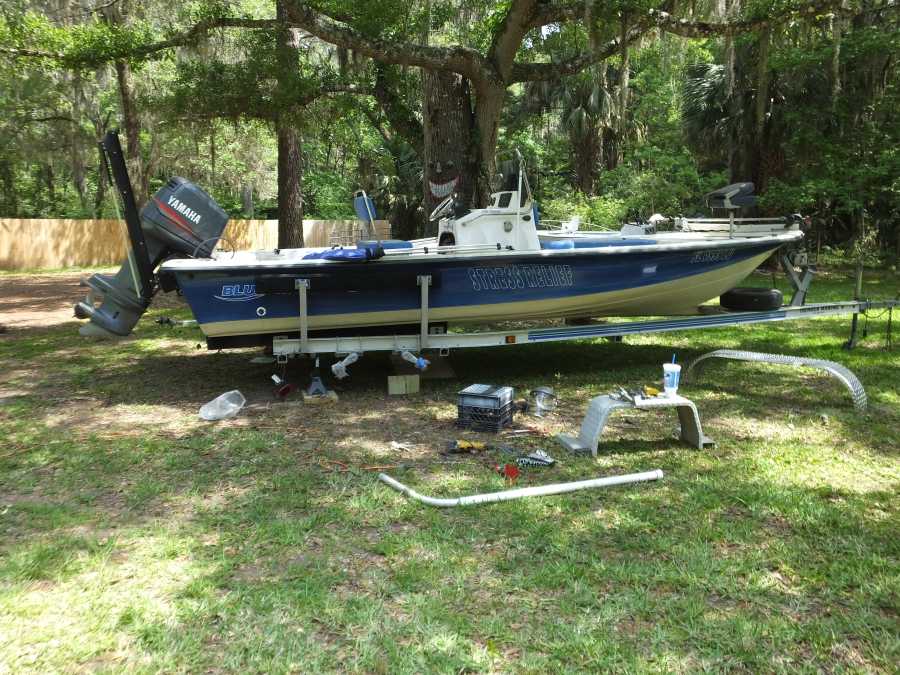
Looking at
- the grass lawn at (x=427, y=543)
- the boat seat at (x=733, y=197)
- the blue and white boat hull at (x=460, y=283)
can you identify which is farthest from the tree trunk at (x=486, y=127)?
the grass lawn at (x=427, y=543)

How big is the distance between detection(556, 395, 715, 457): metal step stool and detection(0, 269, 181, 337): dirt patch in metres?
8.49

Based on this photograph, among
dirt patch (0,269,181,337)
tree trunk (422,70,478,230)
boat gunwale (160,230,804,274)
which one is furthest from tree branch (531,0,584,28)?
dirt patch (0,269,181,337)

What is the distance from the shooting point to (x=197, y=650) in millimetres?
2709

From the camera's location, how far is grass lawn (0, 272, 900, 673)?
9.00 feet

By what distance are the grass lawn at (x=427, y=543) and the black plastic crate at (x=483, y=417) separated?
0.15m

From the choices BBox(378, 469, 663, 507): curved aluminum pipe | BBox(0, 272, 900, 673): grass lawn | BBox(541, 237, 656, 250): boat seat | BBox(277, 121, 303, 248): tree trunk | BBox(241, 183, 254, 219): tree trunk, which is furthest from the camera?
BBox(241, 183, 254, 219): tree trunk

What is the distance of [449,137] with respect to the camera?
368 inches

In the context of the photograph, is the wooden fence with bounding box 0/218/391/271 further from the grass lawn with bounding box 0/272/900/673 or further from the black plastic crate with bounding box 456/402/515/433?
the grass lawn with bounding box 0/272/900/673

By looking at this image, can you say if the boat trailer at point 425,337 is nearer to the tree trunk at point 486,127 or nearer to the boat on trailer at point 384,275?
the boat on trailer at point 384,275

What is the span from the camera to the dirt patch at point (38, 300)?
10820 millimetres

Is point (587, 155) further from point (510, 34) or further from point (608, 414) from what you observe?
point (608, 414)

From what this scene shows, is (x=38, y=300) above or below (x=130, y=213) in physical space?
below

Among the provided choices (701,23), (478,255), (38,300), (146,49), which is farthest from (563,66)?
(38,300)

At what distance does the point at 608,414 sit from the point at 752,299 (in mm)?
3602
